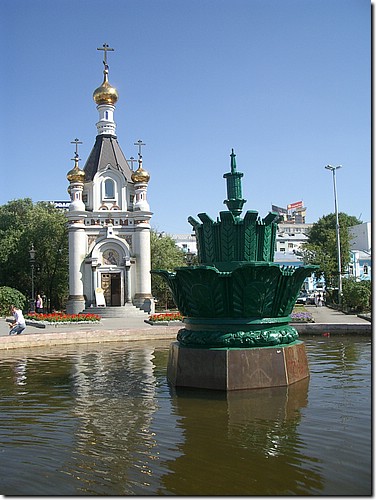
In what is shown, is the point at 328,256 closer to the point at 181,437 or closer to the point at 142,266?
the point at 142,266

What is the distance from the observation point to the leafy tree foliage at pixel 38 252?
1690 inches

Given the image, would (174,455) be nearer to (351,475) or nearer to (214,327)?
(351,475)

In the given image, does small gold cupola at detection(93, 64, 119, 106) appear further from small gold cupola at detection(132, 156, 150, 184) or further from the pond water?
the pond water

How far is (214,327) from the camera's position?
8883mm

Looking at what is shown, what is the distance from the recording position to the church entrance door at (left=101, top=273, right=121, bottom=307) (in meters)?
35.8

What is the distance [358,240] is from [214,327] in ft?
219

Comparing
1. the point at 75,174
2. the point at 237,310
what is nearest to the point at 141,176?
the point at 75,174

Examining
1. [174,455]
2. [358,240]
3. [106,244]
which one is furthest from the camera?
[358,240]

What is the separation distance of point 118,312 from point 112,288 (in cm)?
340

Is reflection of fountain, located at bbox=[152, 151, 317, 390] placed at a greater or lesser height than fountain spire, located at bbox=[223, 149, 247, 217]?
lesser

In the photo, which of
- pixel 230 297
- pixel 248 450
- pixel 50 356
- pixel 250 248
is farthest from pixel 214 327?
pixel 50 356

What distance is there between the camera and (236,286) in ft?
28.5

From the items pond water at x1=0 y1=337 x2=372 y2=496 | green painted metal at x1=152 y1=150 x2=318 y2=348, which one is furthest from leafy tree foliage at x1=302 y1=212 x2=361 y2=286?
pond water at x1=0 y1=337 x2=372 y2=496

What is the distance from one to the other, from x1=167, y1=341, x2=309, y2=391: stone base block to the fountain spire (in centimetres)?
252
